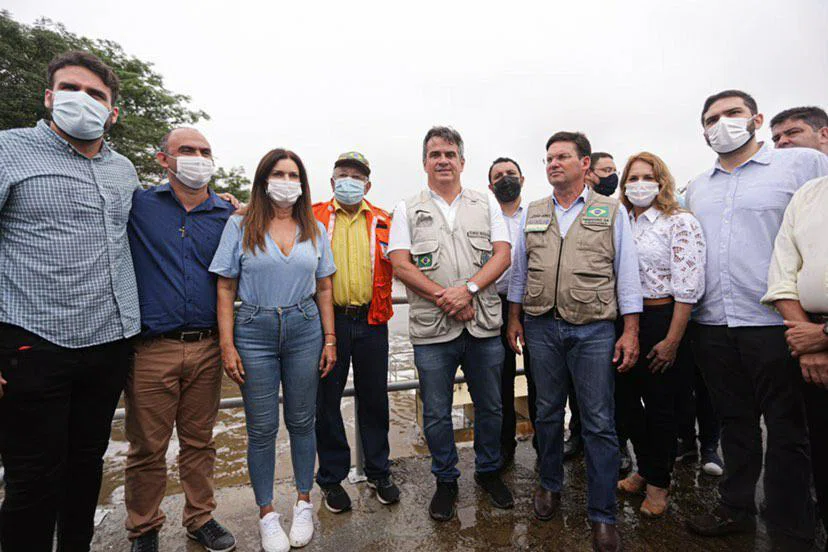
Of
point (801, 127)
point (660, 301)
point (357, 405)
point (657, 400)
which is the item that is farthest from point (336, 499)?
point (801, 127)

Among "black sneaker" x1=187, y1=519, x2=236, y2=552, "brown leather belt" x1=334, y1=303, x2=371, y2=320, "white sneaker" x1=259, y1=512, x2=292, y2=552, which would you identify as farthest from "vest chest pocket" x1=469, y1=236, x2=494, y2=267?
"black sneaker" x1=187, y1=519, x2=236, y2=552

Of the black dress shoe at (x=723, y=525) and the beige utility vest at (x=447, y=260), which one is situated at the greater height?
the beige utility vest at (x=447, y=260)

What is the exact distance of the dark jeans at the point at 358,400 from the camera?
2.68 m

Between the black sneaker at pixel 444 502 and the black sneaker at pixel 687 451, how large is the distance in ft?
6.07

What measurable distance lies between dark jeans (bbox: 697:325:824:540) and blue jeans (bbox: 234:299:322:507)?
91.3 inches

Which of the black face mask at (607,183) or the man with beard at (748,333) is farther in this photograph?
the black face mask at (607,183)

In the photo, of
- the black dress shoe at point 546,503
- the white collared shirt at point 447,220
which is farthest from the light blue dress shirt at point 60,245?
the black dress shoe at point 546,503

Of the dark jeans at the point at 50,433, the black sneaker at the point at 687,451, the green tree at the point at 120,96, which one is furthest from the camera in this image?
the green tree at the point at 120,96

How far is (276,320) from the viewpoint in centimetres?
231

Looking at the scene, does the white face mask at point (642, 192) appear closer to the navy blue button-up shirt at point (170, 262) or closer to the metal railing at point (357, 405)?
the metal railing at point (357, 405)

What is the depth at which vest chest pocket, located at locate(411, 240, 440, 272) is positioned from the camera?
2600 mm

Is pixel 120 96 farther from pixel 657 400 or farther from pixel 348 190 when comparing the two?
pixel 657 400

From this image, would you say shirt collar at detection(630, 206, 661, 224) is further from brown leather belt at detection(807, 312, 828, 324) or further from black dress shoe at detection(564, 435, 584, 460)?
black dress shoe at detection(564, 435, 584, 460)

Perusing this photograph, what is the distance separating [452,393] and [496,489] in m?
0.67
